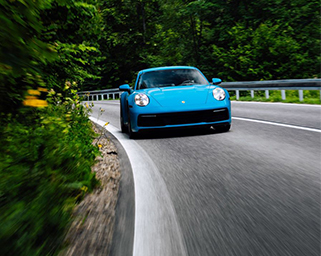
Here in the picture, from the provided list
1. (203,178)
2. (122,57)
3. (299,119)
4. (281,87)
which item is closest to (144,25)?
(122,57)

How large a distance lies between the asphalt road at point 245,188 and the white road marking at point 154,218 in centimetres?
6

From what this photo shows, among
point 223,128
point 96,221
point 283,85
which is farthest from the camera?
point 283,85

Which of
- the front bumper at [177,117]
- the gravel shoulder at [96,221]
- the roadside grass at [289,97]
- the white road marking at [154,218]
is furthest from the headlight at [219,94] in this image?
the roadside grass at [289,97]

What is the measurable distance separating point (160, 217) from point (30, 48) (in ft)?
5.05

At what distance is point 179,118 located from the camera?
6.84 metres

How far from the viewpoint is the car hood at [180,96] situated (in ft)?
22.4

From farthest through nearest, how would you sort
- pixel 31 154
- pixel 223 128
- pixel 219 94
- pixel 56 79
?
pixel 56 79
pixel 223 128
pixel 219 94
pixel 31 154

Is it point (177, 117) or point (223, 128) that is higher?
point (177, 117)

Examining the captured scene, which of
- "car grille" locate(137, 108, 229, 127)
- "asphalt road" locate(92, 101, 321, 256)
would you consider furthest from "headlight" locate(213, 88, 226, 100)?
"asphalt road" locate(92, 101, 321, 256)

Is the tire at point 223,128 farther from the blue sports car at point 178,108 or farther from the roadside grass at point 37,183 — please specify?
the roadside grass at point 37,183


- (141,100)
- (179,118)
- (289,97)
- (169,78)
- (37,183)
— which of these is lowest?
(37,183)

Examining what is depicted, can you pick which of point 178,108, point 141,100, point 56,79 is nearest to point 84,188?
point 178,108

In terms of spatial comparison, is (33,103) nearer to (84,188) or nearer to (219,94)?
(84,188)

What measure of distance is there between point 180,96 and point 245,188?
3.56 metres
